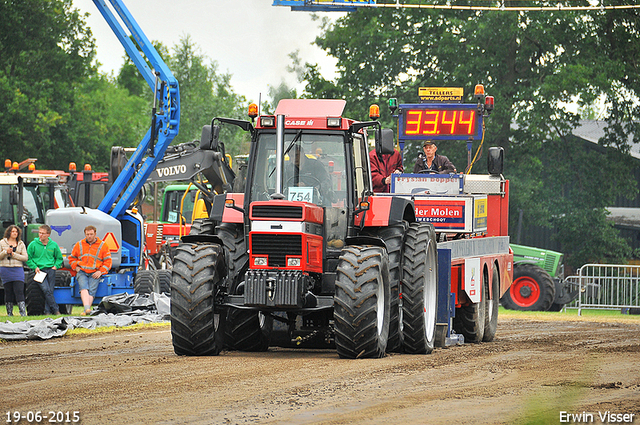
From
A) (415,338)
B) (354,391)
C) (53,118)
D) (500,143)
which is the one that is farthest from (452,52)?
(354,391)

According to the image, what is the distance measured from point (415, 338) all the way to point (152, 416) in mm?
5158

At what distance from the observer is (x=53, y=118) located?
3853cm

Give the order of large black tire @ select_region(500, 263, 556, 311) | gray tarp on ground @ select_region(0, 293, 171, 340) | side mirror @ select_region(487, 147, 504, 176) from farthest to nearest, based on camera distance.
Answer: large black tire @ select_region(500, 263, 556, 311) → side mirror @ select_region(487, 147, 504, 176) → gray tarp on ground @ select_region(0, 293, 171, 340)

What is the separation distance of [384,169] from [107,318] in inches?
203

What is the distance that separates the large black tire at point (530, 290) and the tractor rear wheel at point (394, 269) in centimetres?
1554

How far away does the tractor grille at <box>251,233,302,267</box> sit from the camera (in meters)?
9.68

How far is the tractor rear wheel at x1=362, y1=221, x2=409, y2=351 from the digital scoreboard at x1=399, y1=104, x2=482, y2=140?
20.8ft

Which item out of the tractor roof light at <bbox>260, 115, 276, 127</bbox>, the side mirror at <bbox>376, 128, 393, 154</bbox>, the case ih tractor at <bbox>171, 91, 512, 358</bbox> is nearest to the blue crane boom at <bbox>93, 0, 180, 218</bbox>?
the case ih tractor at <bbox>171, 91, 512, 358</bbox>

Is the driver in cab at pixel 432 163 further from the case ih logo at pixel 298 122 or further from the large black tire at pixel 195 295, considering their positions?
the large black tire at pixel 195 295

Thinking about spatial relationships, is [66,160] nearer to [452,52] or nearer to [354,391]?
[452,52]

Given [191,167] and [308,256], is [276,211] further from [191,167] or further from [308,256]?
[191,167]

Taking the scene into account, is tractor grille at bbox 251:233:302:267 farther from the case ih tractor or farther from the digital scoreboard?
the digital scoreboard

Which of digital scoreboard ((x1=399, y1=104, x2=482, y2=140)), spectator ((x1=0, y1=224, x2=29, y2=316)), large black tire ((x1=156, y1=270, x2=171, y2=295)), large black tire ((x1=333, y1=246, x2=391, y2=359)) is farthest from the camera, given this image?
large black tire ((x1=156, y1=270, x2=171, y2=295))

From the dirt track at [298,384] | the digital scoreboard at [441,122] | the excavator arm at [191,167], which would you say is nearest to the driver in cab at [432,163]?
the digital scoreboard at [441,122]
